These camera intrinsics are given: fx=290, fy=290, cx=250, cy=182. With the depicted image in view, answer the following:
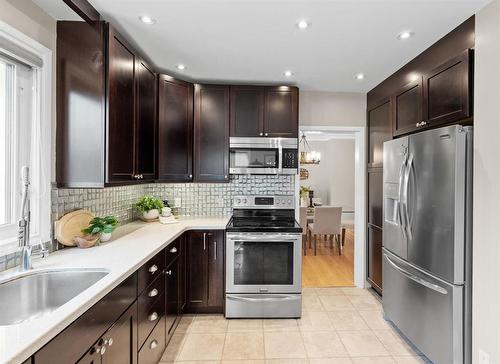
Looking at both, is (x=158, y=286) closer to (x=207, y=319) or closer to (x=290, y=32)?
(x=207, y=319)

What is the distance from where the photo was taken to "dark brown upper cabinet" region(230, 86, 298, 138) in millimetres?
3240

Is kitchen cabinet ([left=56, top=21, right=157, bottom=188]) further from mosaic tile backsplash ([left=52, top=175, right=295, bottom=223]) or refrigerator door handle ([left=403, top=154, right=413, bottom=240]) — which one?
refrigerator door handle ([left=403, top=154, right=413, bottom=240])

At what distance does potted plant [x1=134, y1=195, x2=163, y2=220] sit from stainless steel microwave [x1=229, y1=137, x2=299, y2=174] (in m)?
0.91

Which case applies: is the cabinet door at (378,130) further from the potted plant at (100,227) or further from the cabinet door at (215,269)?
the potted plant at (100,227)

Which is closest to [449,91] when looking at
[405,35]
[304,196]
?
[405,35]

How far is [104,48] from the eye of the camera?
6.35 ft

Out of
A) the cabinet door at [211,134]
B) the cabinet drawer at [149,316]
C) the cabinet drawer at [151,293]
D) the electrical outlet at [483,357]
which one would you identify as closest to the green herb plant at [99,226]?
the cabinet drawer at [151,293]

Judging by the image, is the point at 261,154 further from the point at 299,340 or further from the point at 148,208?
the point at 299,340

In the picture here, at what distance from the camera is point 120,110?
6.79 ft

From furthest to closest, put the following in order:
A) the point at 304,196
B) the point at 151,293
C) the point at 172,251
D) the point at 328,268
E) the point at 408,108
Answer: the point at 304,196 → the point at 328,268 → the point at 408,108 → the point at 172,251 → the point at 151,293

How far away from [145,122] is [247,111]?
3.80ft

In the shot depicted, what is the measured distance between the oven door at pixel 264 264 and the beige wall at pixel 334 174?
18.6ft

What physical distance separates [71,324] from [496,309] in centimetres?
218

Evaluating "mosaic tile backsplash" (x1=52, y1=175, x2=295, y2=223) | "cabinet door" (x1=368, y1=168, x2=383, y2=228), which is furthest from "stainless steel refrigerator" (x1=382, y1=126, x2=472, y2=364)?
"mosaic tile backsplash" (x1=52, y1=175, x2=295, y2=223)
